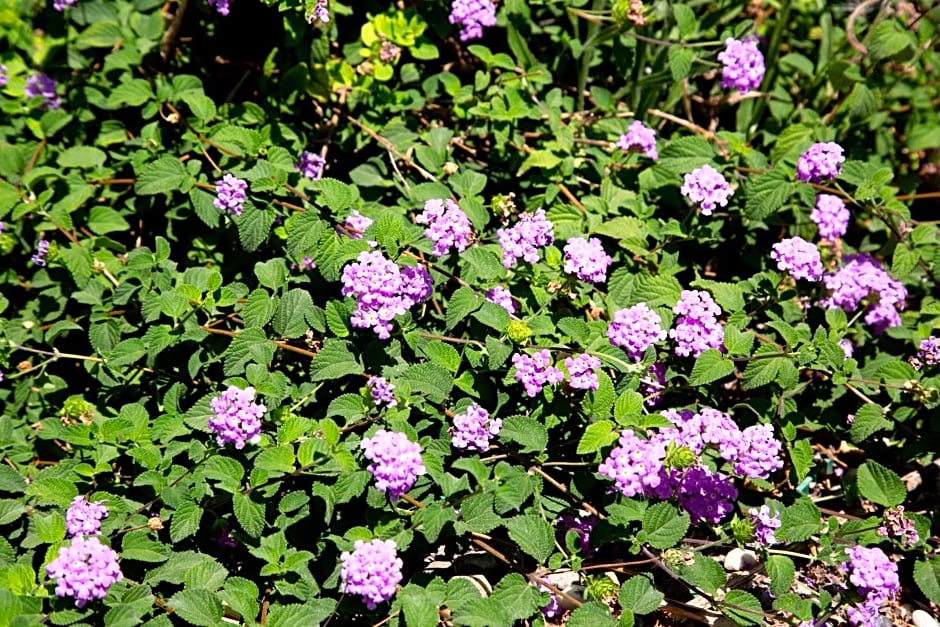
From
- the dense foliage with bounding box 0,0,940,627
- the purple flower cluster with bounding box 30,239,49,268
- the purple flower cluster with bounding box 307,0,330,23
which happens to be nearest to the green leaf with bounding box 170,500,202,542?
the dense foliage with bounding box 0,0,940,627

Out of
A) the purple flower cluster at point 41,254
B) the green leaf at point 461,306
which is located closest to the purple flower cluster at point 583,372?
the green leaf at point 461,306

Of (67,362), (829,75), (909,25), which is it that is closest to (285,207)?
(67,362)

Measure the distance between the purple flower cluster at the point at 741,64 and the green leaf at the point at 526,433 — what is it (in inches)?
69.1

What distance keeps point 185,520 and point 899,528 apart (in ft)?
7.39

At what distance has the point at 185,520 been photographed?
2.67 m

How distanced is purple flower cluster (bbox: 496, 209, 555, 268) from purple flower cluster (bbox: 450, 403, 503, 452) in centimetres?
54

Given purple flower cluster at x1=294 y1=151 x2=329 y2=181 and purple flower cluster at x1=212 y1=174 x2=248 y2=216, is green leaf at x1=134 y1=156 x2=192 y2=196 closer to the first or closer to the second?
purple flower cluster at x1=212 y1=174 x2=248 y2=216

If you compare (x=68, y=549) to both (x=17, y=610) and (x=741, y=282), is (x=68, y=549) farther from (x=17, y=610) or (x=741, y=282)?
(x=741, y=282)

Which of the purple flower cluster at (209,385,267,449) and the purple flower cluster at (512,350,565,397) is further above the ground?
the purple flower cluster at (512,350,565,397)

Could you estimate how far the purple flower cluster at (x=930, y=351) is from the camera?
3.03m

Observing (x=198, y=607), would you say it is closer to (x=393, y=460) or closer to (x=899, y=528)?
(x=393, y=460)

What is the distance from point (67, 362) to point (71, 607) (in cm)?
129

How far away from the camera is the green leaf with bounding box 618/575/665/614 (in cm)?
257

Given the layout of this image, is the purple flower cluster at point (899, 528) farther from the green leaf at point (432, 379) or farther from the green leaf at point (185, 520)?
the green leaf at point (185, 520)
